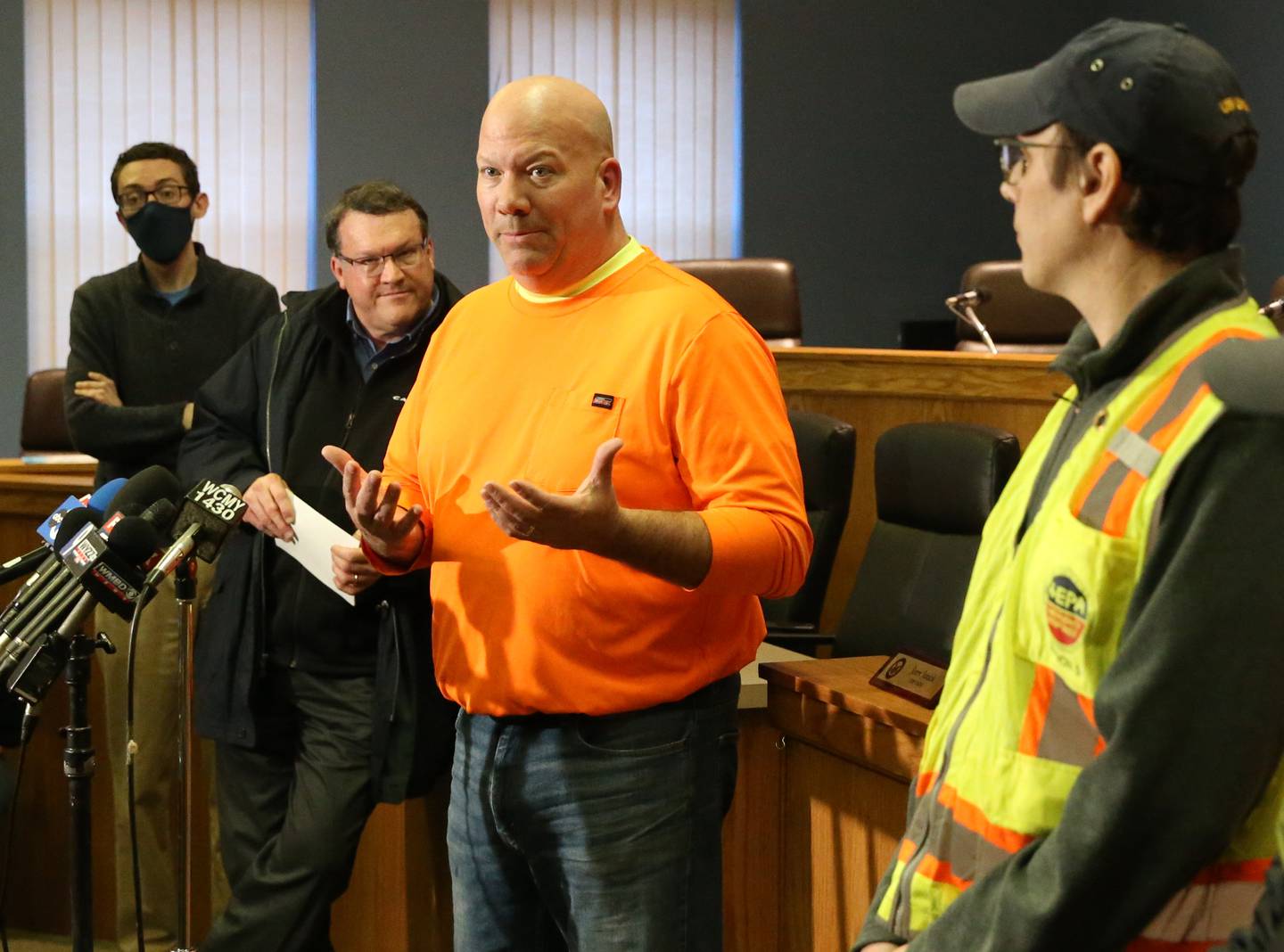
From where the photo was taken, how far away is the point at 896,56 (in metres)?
8.20

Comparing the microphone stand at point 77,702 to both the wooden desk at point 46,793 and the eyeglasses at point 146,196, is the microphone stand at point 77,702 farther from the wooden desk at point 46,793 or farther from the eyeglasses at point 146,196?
the eyeglasses at point 146,196

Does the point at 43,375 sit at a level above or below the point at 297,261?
below

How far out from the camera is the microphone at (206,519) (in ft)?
6.93

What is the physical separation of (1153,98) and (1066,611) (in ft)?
1.16

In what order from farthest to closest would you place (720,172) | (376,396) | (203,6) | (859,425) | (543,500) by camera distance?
1. (720,172)
2. (203,6)
3. (859,425)
4. (376,396)
5. (543,500)

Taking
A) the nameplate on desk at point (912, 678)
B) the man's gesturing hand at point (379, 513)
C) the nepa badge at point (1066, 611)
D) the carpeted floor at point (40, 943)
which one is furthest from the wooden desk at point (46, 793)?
the nepa badge at point (1066, 611)

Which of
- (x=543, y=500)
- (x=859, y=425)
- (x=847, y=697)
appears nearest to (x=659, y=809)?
(x=543, y=500)

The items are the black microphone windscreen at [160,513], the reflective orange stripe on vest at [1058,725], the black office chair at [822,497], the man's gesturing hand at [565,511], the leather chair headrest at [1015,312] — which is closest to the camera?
the reflective orange stripe on vest at [1058,725]

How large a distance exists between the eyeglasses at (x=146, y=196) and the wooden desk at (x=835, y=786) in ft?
6.22

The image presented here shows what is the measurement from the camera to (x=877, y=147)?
324 inches

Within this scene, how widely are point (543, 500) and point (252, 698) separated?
1.22 m

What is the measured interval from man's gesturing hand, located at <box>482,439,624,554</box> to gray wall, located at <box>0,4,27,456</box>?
6.11 metres

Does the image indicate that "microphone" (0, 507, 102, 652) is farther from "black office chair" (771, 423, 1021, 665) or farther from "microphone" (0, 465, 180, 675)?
"black office chair" (771, 423, 1021, 665)

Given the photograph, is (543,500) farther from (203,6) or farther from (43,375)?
(203,6)
